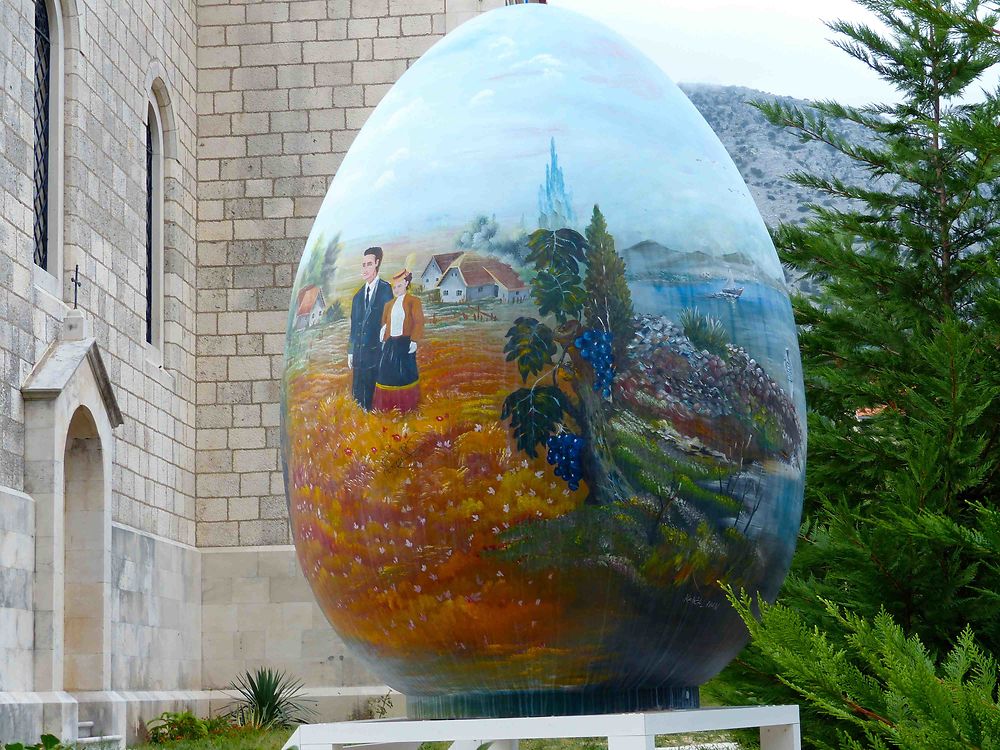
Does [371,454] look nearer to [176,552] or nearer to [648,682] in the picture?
[648,682]

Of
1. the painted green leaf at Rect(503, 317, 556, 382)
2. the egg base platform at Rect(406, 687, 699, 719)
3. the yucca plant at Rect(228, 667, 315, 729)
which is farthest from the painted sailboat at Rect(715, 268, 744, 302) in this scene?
the yucca plant at Rect(228, 667, 315, 729)

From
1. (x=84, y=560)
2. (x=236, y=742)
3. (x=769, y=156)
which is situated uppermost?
(x=769, y=156)

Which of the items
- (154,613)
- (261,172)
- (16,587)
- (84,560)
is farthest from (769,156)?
(16,587)

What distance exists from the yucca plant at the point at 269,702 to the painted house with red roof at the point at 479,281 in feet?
39.7

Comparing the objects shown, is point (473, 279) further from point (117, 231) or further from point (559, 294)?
point (117, 231)

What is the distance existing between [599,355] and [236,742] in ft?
33.5

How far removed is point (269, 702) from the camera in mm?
16062

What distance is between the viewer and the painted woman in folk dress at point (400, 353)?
4.24 m

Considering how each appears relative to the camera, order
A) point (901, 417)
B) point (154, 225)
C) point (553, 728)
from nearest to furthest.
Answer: point (553, 728)
point (901, 417)
point (154, 225)

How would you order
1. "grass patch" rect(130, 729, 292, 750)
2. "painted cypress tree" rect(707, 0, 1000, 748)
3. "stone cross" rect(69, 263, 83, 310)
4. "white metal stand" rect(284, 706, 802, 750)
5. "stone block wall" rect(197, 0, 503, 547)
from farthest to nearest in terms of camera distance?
Result: 1. "stone block wall" rect(197, 0, 503, 547)
2. "stone cross" rect(69, 263, 83, 310)
3. "grass patch" rect(130, 729, 292, 750)
4. "white metal stand" rect(284, 706, 802, 750)
5. "painted cypress tree" rect(707, 0, 1000, 748)

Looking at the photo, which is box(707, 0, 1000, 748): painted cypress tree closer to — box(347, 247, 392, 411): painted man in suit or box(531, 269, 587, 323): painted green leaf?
box(531, 269, 587, 323): painted green leaf

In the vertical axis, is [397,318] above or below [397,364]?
above

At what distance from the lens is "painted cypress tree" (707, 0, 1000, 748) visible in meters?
3.12

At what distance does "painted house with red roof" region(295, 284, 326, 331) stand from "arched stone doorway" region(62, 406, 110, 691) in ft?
31.3
